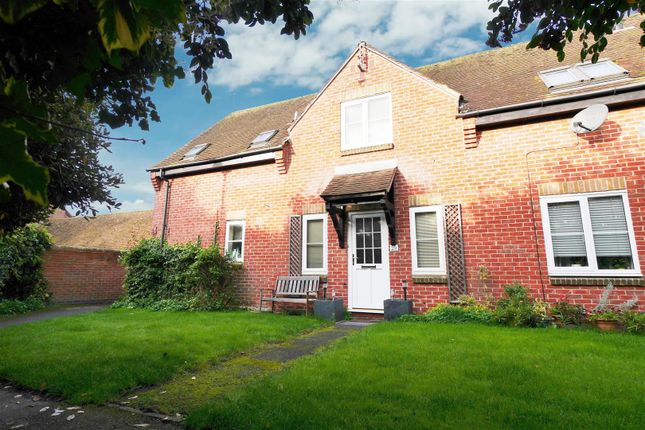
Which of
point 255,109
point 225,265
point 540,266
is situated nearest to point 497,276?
point 540,266

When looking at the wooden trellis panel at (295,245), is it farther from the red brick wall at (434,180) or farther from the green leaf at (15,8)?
the green leaf at (15,8)

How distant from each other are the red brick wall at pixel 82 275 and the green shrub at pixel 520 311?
49.8 feet

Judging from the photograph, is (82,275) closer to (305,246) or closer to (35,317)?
(35,317)

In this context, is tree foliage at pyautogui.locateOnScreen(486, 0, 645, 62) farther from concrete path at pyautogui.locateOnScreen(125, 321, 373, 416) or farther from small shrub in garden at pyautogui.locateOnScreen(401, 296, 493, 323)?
small shrub in garden at pyautogui.locateOnScreen(401, 296, 493, 323)

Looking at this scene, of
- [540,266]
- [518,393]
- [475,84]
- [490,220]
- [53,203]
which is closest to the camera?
[518,393]

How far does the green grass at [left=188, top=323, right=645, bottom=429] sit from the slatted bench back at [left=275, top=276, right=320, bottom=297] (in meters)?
4.21

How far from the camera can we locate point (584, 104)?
8023mm

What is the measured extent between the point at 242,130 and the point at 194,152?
211 cm

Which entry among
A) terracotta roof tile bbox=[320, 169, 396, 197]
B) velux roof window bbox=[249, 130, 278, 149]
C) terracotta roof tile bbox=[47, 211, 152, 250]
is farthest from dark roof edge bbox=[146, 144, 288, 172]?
terracotta roof tile bbox=[47, 211, 152, 250]

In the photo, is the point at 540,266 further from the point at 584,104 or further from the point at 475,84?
the point at 475,84

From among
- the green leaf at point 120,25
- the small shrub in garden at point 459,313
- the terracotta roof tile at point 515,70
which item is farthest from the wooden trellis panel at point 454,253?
the green leaf at point 120,25

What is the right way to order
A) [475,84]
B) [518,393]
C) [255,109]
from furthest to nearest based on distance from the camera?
[255,109]
[475,84]
[518,393]

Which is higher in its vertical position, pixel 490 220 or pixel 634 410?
pixel 490 220

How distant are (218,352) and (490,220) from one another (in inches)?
261
